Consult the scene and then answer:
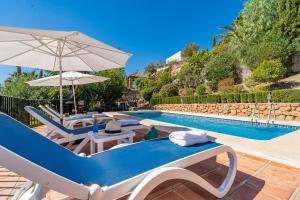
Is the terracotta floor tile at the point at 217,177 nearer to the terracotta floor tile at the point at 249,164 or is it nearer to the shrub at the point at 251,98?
the terracotta floor tile at the point at 249,164

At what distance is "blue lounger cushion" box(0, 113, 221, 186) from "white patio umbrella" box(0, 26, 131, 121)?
1.89m

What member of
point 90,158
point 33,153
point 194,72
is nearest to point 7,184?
point 90,158

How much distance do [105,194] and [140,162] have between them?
0.56 meters

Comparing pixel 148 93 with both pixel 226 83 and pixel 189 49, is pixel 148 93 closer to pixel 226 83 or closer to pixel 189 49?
pixel 226 83

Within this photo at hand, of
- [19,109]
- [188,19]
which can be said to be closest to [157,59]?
[188,19]

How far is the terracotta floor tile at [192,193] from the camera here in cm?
208

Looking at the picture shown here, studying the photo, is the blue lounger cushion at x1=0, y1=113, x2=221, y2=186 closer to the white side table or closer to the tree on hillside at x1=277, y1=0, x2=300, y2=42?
the white side table

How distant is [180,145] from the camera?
248 cm

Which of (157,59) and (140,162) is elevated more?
(157,59)

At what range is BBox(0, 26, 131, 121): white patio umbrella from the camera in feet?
10.4

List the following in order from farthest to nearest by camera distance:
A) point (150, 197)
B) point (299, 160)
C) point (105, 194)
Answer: point (299, 160)
point (150, 197)
point (105, 194)

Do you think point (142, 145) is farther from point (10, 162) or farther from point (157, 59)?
point (157, 59)

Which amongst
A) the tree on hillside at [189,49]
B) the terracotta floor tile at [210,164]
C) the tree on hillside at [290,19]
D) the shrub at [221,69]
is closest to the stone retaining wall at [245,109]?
the shrub at [221,69]

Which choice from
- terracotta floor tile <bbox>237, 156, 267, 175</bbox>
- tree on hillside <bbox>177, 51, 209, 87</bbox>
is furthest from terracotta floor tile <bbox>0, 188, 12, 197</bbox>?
tree on hillside <bbox>177, 51, 209, 87</bbox>
